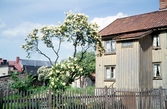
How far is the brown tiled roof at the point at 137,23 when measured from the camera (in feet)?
69.7

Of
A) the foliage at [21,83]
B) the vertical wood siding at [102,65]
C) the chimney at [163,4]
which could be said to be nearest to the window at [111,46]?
the vertical wood siding at [102,65]

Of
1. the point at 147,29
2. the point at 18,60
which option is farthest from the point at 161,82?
the point at 18,60

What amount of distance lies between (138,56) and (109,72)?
15.4 feet

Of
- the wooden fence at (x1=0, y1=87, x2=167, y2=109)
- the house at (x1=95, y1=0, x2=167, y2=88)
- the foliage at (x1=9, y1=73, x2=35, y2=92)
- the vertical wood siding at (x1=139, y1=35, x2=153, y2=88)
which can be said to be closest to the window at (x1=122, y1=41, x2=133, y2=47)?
the house at (x1=95, y1=0, x2=167, y2=88)

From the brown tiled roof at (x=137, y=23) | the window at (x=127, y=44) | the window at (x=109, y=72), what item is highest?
the brown tiled roof at (x=137, y=23)

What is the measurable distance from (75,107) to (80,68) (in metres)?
4.49

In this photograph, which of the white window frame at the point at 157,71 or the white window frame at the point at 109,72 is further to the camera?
the white window frame at the point at 109,72

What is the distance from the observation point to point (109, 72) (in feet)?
75.0

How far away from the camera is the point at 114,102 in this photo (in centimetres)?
1195

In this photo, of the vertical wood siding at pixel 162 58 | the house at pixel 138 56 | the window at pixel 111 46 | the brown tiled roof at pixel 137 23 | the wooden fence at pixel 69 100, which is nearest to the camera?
the wooden fence at pixel 69 100

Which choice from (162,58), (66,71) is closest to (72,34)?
(66,71)

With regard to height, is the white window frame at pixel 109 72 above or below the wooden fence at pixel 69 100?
above

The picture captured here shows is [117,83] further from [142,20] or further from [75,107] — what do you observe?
[75,107]

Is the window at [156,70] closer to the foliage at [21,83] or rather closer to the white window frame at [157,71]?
the white window frame at [157,71]
